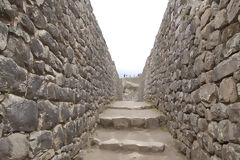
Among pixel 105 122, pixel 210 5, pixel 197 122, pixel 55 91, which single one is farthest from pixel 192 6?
pixel 105 122

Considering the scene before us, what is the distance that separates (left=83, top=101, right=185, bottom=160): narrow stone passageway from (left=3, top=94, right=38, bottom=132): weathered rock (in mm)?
1736

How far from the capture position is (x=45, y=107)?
1.71m

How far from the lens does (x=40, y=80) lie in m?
1.63

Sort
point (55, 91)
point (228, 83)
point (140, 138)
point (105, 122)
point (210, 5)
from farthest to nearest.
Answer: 1. point (105, 122)
2. point (140, 138)
3. point (210, 5)
4. point (55, 91)
5. point (228, 83)

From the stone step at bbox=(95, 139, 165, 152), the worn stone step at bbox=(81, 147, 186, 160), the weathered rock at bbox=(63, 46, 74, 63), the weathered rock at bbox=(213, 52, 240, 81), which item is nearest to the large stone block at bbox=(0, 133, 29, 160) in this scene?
the weathered rock at bbox=(63, 46, 74, 63)

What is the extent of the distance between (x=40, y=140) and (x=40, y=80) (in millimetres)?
571

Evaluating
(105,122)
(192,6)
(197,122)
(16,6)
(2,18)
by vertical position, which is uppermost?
(192,6)

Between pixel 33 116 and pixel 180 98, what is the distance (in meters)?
2.59

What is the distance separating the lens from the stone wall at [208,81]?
1.58 metres

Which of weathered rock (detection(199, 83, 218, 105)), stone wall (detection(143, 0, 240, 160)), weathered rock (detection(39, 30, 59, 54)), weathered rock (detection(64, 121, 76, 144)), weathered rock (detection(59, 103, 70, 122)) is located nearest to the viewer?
stone wall (detection(143, 0, 240, 160))

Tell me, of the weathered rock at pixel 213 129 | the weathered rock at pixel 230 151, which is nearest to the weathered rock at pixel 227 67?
the weathered rock at pixel 213 129

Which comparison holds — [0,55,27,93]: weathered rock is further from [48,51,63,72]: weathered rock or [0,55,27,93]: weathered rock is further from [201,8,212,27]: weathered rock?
[201,8,212,27]: weathered rock

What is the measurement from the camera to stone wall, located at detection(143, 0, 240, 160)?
1.58 meters

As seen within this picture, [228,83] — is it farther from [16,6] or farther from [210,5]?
[16,6]
